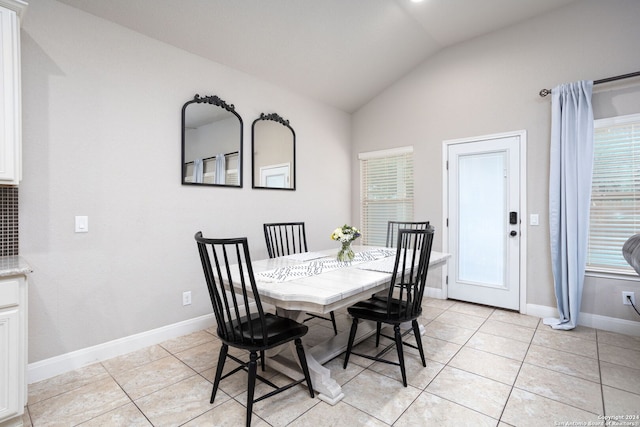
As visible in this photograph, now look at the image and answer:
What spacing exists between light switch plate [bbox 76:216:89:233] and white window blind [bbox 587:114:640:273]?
4.45 meters

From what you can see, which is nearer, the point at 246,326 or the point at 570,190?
the point at 246,326

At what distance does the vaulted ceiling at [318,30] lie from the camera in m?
2.64

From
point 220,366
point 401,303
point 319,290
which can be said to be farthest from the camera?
point 401,303

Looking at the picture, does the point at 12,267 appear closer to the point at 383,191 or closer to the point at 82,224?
the point at 82,224

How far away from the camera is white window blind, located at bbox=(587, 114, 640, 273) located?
117 inches

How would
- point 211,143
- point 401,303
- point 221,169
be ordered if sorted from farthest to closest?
1. point 221,169
2. point 211,143
3. point 401,303

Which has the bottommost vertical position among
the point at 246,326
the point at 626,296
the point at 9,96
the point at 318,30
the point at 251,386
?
the point at 251,386

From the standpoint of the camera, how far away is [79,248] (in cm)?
240

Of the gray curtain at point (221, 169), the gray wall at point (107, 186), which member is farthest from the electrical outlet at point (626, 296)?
the gray curtain at point (221, 169)

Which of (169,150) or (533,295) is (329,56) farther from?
(533,295)

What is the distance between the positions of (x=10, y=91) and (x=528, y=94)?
4.33 m

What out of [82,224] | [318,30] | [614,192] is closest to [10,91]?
[82,224]

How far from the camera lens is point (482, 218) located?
382 centimetres

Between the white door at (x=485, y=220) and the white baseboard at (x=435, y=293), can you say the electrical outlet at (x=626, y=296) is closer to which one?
the white door at (x=485, y=220)
